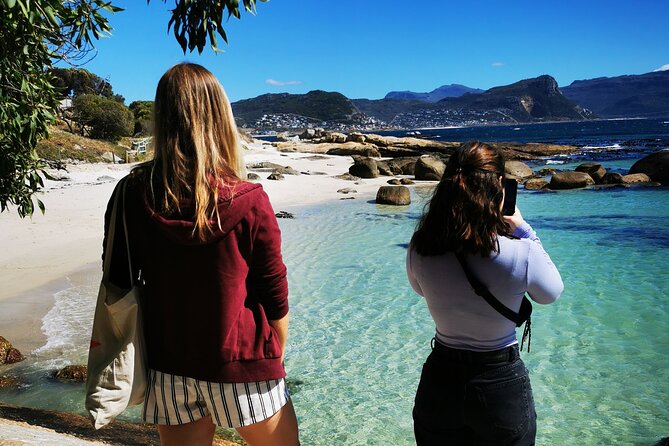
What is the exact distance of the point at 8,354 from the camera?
589 cm

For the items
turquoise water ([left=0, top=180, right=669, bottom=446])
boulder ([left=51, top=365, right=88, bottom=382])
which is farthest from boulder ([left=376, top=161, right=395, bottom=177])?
boulder ([left=51, top=365, right=88, bottom=382])

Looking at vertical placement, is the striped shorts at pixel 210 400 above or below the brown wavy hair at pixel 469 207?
below

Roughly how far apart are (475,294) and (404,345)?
A: 191 inches

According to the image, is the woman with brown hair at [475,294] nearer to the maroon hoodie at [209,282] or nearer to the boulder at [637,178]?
the maroon hoodie at [209,282]

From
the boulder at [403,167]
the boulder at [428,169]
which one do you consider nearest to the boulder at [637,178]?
the boulder at [428,169]

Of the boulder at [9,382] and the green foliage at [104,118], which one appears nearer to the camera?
the boulder at [9,382]

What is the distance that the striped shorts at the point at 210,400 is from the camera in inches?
73.0

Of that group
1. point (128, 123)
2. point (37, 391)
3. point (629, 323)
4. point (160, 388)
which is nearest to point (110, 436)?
point (37, 391)

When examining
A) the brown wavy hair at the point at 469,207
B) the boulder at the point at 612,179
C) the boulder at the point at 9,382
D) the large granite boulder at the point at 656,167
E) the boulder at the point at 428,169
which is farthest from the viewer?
the boulder at the point at 428,169

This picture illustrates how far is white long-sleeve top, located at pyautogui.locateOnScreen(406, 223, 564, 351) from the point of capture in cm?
195

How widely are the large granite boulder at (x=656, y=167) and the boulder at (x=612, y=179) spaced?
1.50 meters

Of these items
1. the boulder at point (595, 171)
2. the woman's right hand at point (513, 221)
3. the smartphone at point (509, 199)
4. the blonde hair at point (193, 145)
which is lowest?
the boulder at point (595, 171)

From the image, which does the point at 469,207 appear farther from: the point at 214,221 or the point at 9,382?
the point at 9,382

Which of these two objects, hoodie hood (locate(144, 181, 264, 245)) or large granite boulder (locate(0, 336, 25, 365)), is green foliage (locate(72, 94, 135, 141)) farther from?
hoodie hood (locate(144, 181, 264, 245))
